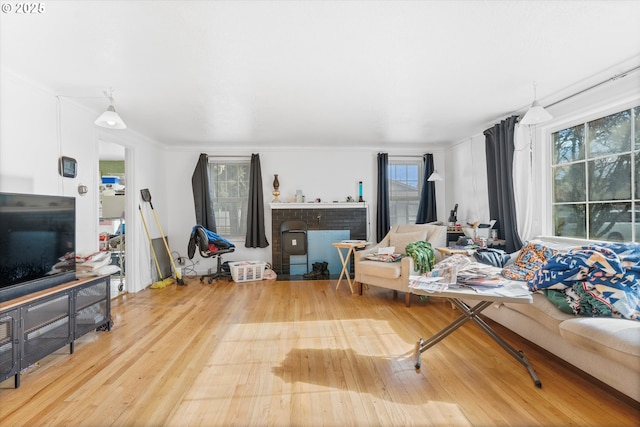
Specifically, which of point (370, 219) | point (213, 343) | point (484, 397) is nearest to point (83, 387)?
point (213, 343)

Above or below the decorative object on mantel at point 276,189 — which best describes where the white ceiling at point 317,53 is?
above

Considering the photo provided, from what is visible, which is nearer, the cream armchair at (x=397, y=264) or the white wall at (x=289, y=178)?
the cream armchair at (x=397, y=264)

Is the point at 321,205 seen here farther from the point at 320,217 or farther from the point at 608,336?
the point at 608,336

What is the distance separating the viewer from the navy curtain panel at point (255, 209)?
17.5 ft

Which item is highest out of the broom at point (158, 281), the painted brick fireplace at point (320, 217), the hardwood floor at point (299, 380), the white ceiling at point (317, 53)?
the white ceiling at point (317, 53)

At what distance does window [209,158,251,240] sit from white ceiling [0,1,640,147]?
1.94m

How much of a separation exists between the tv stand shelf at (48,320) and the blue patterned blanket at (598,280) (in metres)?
3.58

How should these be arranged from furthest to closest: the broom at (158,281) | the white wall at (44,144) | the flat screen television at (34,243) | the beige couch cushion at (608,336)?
the broom at (158,281), the white wall at (44,144), the flat screen television at (34,243), the beige couch cushion at (608,336)

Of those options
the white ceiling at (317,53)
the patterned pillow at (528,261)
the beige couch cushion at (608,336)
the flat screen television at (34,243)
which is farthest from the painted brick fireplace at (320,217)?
the beige couch cushion at (608,336)

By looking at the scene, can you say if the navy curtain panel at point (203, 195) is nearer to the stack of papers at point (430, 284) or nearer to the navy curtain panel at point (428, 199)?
the navy curtain panel at point (428, 199)

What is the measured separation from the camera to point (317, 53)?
218cm

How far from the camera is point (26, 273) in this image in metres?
2.19

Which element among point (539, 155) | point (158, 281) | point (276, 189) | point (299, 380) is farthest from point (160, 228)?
point (539, 155)

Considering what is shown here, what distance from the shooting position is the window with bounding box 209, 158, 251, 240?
18.1ft
